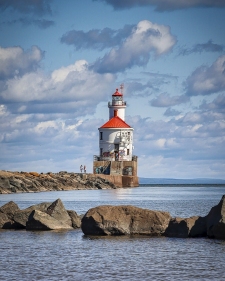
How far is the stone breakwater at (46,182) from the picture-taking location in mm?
65669

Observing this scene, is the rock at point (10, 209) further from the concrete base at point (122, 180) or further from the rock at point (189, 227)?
the concrete base at point (122, 180)

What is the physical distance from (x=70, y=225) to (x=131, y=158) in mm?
62077

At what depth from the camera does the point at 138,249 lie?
21.0m

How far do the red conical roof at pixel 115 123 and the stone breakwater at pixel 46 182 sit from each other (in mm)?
6781

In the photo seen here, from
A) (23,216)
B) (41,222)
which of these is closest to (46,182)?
(23,216)

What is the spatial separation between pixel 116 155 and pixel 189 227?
207 feet

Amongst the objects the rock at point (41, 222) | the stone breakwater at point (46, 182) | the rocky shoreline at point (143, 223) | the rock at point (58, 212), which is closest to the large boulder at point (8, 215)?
the rock at point (41, 222)

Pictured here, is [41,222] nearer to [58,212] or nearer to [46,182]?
[58,212]

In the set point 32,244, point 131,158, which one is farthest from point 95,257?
point 131,158

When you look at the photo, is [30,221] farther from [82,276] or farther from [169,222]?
[82,276]

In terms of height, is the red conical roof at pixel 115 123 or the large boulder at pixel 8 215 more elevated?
the red conical roof at pixel 115 123

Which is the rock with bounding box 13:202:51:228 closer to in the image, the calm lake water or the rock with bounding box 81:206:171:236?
the calm lake water

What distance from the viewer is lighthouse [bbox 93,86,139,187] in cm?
8519

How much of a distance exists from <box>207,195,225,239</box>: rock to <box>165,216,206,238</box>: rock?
1.27ft
